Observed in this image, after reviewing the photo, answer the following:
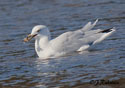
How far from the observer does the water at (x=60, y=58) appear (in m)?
7.52

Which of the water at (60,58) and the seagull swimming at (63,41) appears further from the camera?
Answer: the seagull swimming at (63,41)

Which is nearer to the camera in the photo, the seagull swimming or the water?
the water

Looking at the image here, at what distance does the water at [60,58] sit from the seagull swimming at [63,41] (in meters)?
0.27

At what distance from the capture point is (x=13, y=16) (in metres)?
15.1

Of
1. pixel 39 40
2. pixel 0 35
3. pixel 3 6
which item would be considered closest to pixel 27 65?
pixel 39 40

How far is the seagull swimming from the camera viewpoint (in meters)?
10.1

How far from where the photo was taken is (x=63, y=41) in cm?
1026

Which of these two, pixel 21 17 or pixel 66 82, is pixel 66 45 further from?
pixel 21 17

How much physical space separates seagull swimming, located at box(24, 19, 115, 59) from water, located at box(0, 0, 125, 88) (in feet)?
0.89

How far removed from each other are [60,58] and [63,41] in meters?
0.77

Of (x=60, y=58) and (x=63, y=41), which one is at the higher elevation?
(x=63, y=41)

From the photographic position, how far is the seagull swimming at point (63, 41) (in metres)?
10.1

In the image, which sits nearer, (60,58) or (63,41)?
(60,58)

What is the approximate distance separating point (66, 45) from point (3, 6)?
282 inches
